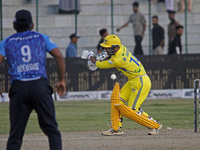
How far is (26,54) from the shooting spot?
6.71 meters

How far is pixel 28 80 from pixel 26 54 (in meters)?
0.33

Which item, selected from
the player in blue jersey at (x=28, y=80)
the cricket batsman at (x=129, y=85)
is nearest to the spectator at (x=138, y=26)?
the cricket batsman at (x=129, y=85)

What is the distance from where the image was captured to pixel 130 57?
11125 millimetres

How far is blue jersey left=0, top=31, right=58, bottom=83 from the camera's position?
671cm

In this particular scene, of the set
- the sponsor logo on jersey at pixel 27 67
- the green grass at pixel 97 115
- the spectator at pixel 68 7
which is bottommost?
the green grass at pixel 97 115

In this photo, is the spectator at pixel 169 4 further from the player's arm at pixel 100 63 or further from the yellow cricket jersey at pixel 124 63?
the yellow cricket jersey at pixel 124 63

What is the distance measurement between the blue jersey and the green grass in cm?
599

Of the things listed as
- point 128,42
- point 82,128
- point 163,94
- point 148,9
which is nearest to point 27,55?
point 82,128

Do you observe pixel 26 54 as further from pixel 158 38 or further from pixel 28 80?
pixel 158 38

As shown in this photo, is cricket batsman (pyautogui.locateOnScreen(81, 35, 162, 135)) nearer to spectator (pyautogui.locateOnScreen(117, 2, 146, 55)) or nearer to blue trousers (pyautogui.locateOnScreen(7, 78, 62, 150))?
blue trousers (pyautogui.locateOnScreen(7, 78, 62, 150))

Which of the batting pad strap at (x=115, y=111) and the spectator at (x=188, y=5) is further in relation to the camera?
the spectator at (x=188, y=5)

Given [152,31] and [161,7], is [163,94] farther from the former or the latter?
[161,7]

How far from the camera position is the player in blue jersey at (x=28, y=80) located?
6695 millimetres

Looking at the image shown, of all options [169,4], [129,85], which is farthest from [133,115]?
[169,4]
